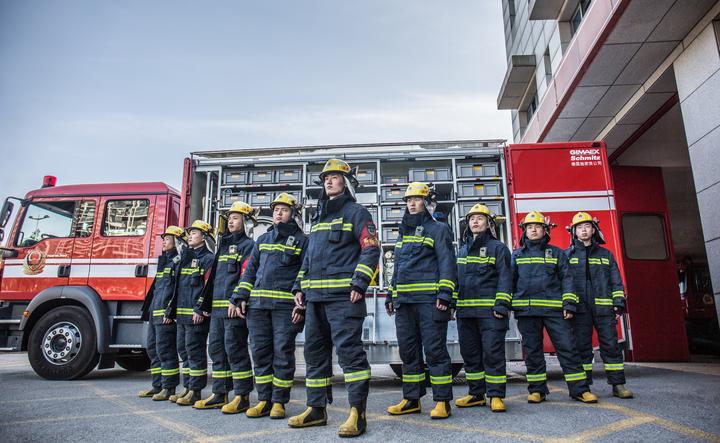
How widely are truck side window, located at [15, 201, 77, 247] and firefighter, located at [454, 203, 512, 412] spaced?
585 cm

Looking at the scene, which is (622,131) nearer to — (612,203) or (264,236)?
(612,203)

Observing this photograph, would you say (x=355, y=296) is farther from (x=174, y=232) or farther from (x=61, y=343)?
(x=61, y=343)

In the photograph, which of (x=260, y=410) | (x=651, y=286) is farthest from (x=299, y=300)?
(x=651, y=286)

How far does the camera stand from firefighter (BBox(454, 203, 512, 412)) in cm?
439

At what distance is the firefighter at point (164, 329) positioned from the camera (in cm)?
514

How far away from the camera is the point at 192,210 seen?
263 inches

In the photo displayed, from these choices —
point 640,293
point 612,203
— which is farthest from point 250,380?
point 640,293

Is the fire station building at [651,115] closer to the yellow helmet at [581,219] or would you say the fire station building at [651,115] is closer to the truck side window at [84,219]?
the yellow helmet at [581,219]

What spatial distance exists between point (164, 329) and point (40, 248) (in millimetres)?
3146

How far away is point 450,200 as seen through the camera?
6.77 meters

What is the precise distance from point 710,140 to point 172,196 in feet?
25.5

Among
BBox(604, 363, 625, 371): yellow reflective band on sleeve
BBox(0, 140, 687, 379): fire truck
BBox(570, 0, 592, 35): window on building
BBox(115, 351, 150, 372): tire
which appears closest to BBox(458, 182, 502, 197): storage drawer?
BBox(0, 140, 687, 379): fire truck

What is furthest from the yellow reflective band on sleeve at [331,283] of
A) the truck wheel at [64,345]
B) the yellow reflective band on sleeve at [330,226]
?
the truck wheel at [64,345]

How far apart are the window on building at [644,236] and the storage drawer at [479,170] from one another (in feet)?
15.0
